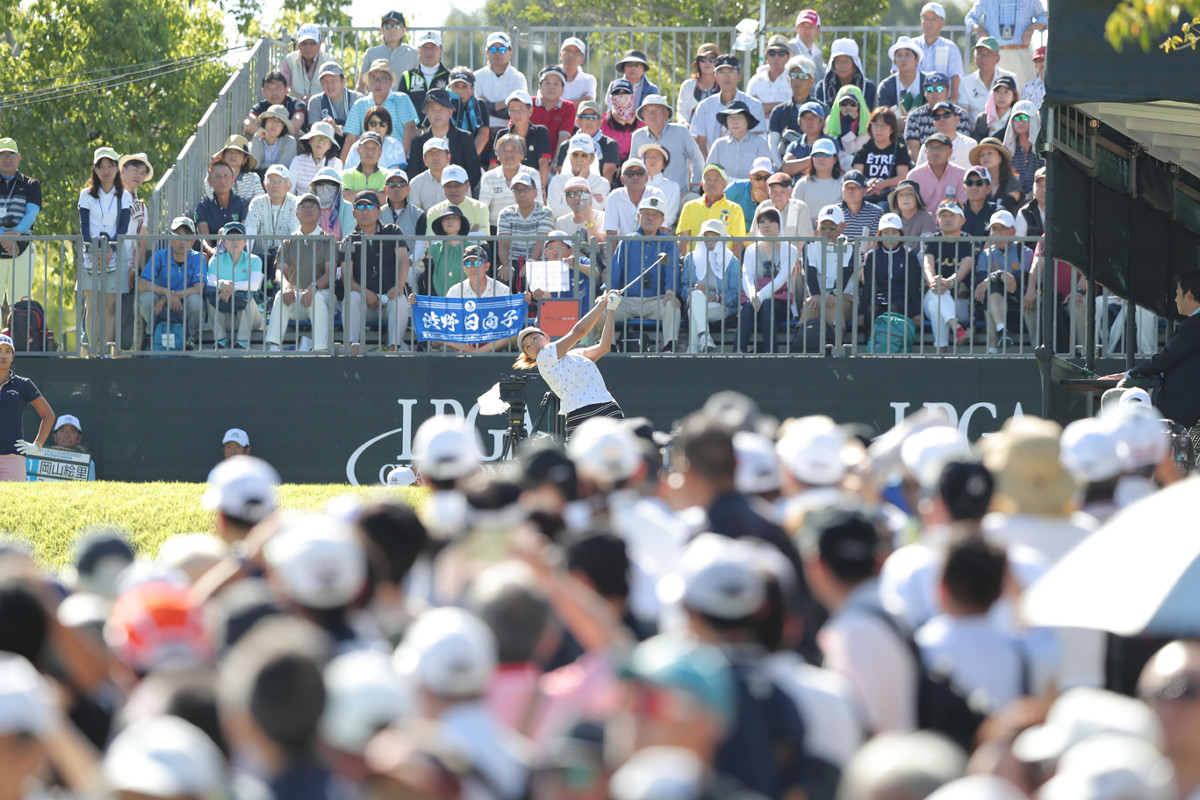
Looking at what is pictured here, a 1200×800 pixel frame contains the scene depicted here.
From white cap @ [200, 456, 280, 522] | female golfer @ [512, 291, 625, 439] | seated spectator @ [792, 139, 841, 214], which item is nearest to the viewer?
white cap @ [200, 456, 280, 522]

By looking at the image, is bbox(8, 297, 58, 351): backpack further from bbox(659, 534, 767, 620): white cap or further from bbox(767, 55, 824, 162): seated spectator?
bbox(659, 534, 767, 620): white cap

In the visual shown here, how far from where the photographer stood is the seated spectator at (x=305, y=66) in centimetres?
1889

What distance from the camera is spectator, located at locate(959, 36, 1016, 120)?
1736 cm

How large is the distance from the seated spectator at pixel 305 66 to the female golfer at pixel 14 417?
19.8 ft

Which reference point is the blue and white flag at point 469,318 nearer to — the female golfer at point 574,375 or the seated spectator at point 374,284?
the seated spectator at point 374,284

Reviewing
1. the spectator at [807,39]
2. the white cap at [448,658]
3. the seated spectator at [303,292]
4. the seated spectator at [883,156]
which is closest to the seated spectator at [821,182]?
the seated spectator at [883,156]

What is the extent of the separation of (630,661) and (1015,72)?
1551cm

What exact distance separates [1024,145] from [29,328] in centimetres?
862

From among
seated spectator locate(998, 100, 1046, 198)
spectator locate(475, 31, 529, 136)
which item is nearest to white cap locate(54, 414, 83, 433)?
spectator locate(475, 31, 529, 136)

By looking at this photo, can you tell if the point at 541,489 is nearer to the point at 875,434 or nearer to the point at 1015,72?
the point at 875,434

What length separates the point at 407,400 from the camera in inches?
568

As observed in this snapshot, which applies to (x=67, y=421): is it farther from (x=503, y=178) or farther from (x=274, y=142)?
(x=503, y=178)

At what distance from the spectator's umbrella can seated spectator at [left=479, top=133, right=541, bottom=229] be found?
11.2 m

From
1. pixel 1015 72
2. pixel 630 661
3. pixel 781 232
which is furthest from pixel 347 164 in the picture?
pixel 630 661
